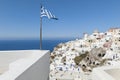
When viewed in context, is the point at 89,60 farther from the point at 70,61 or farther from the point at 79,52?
the point at 79,52

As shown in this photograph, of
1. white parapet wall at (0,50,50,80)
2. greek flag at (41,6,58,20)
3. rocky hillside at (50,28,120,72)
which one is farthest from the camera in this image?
rocky hillside at (50,28,120,72)

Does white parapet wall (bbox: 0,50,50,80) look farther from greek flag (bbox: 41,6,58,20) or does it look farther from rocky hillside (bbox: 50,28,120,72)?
rocky hillside (bbox: 50,28,120,72)

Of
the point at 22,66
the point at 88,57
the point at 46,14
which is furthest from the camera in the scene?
the point at 88,57

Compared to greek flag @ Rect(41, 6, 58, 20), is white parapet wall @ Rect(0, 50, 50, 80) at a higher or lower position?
lower

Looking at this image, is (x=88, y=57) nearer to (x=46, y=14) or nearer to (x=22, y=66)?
(x=46, y=14)

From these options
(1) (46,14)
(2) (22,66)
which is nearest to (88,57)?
(1) (46,14)

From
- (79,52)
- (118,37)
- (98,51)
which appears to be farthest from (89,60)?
(118,37)

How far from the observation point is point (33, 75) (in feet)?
12.2

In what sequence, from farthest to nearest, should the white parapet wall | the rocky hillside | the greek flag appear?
1. the rocky hillside
2. the greek flag
3. the white parapet wall

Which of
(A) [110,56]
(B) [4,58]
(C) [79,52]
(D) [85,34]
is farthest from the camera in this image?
(D) [85,34]

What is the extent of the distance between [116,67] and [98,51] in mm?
29775

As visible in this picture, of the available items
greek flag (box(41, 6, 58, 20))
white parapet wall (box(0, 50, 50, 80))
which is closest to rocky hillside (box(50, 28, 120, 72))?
greek flag (box(41, 6, 58, 20))

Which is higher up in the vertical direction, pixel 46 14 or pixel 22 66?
pixel 46 14

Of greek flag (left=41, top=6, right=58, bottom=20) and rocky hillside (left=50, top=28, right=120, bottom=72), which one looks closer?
greek flag (left=41, top=6, right=58, bottom=20)
